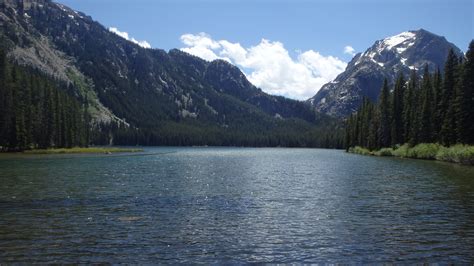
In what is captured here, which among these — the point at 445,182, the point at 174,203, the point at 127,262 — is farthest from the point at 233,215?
the point at 445,182

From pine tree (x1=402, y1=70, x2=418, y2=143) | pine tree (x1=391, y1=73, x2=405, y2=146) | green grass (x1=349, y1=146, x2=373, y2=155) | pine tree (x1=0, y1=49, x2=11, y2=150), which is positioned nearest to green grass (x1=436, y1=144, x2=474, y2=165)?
pine tree (x1=402, y1=70, x2=418, y2=143)

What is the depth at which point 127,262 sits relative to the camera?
18578mm

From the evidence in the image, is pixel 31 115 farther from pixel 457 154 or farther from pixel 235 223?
pixel 235 223

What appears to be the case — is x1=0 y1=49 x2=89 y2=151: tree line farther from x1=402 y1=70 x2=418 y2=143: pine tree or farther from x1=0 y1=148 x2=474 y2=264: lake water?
x1=402 y1=70 x2=418 y2=143: pine tree

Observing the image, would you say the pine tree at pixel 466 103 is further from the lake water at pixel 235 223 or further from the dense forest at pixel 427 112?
the lake water at pixel 235 223

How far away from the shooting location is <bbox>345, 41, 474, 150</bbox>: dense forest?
8694 cm

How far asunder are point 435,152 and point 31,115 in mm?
115218

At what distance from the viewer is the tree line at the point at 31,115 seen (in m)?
127

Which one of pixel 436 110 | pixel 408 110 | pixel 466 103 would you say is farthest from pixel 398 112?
pixel 466 103

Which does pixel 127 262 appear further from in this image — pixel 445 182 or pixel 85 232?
pixel 445 182

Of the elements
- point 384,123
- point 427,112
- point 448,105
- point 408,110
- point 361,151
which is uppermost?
point 408,110

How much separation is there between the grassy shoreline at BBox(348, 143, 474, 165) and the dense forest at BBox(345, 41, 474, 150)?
2.69 meters

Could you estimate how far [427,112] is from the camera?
107 metres

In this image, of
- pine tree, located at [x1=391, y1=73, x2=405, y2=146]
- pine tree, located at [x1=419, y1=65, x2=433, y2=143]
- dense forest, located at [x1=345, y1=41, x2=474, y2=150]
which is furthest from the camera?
pine tree, located at [x1=391, y1=73, x2=405, y2=146]
